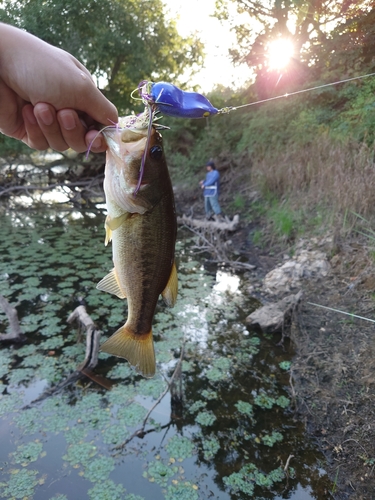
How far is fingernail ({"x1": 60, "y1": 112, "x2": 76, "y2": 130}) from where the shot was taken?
1535 millimetres

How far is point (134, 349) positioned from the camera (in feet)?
6.41

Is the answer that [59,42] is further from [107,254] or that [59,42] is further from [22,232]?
[107,254]

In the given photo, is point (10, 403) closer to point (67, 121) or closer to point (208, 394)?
point (208, 394)

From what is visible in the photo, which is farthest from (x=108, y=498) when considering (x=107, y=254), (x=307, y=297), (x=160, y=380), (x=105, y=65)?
(x=105, y=65)

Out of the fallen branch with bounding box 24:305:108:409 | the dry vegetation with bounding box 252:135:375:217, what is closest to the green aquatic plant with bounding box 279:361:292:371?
the fallen branch with bounding box 24:305:108:409

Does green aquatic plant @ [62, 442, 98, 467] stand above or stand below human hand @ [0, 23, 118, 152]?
below

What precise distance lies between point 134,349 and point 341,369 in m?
2.77

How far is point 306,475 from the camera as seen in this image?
305cm

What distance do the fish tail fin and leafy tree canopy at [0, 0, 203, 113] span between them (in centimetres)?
1368

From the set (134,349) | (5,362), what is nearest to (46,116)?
(134,349)

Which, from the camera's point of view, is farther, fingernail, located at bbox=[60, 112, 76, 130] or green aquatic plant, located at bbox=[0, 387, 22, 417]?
green aquatic plant, located at bbox=[0, 387, 22, 417]

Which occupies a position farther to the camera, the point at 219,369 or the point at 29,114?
the point at 219,369

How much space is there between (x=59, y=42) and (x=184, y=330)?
1375cm

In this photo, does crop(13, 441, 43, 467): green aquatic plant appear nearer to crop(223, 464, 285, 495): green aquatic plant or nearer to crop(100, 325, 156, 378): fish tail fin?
crop(223, 464, 285, 495): green aquatic plant
